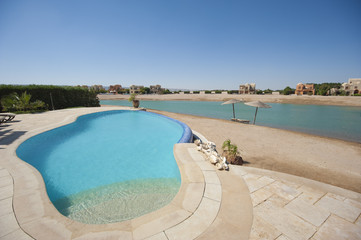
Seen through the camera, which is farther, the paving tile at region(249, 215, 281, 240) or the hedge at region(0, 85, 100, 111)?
the hedge at region(0, 85, 100, 111)

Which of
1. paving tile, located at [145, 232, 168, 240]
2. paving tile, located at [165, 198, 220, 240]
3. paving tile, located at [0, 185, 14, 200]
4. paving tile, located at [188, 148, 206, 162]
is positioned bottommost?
paving tile, located at [165, 198, 220, 240]

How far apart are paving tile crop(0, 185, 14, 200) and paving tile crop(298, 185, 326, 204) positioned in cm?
652

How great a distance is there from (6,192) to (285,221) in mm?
5854

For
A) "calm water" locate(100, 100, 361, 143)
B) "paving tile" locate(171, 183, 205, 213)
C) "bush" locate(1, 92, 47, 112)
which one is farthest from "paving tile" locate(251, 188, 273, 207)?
"bush" locate(1, 92, 47, 112)

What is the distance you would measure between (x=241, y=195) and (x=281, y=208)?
76 centimetres

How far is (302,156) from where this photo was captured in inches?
279

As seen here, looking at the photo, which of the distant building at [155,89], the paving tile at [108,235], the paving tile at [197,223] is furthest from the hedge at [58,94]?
the distant building at [155,89]

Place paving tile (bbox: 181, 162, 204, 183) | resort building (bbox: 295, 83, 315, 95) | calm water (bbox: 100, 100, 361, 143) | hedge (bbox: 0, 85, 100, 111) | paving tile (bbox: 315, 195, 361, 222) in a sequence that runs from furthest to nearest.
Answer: resort building (bbox: 295, 83, 315, 95) < hedge (bbox: 0, 85, 100, 111) < calm water (bbox: 100, 100, 361, 143) < paving tile (bbox: 181, 162, 204, 183) < paving tile (bbox: 315, 195, 361, 222)

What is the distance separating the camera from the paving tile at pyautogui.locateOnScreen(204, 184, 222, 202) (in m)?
3.12

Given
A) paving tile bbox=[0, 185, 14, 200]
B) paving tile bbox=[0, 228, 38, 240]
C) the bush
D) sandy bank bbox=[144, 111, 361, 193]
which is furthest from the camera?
the bush

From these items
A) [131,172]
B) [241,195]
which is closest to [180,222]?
[241,195]

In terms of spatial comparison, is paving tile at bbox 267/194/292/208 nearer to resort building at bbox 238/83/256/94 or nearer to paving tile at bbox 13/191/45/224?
paving tile at bbox 13/191/45/224

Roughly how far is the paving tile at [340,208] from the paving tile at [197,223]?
90.5 inches

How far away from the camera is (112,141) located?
834 cm
